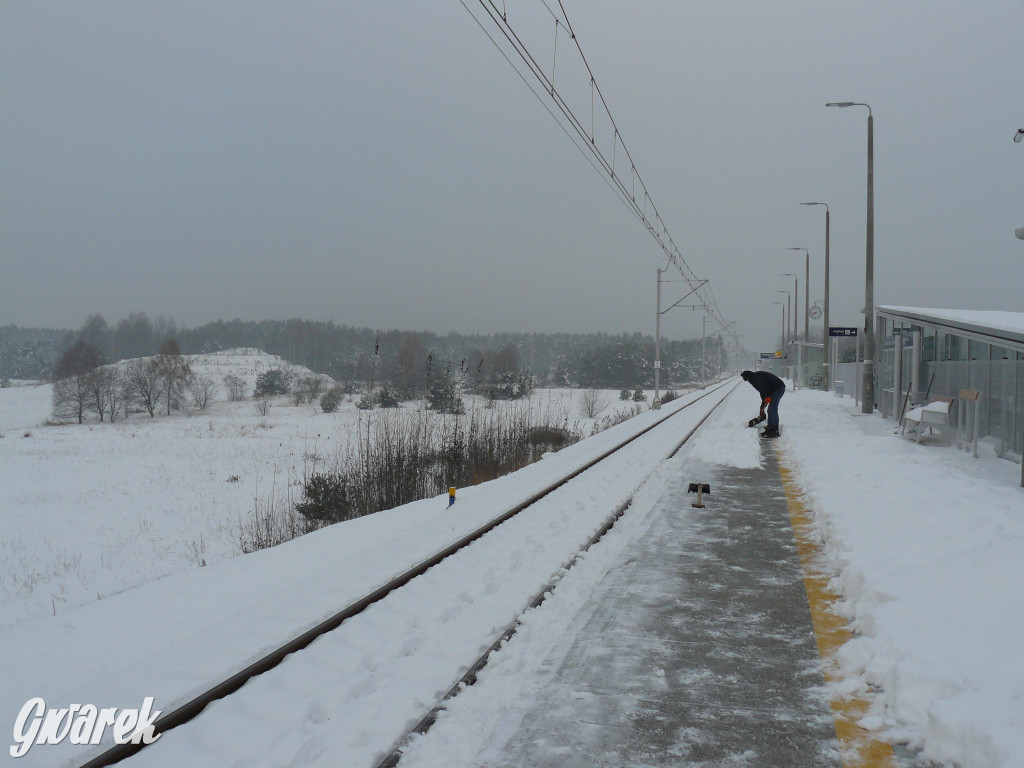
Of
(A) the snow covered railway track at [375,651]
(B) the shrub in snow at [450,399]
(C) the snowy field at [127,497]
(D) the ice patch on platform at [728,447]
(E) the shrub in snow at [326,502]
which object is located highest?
(B) the shrub in snow at [450,399]

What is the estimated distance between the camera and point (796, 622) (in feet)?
16.4

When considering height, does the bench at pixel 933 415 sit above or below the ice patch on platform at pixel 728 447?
above

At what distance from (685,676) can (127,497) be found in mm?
20103

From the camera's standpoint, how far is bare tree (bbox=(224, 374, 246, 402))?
3078 inches

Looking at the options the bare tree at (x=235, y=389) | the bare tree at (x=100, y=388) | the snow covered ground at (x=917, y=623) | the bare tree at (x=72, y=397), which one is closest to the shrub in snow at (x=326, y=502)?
the snow covered ground at (x=917, y=623)

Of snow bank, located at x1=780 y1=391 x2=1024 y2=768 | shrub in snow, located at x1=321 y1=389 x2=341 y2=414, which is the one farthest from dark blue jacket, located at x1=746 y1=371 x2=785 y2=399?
shrub in snow, located at x1=321 y1=389 x2=341 y2=414

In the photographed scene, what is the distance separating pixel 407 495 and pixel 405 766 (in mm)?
10799

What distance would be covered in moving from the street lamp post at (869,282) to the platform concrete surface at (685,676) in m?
18.2

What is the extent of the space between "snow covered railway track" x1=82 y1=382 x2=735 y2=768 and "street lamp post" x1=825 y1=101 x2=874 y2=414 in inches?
722

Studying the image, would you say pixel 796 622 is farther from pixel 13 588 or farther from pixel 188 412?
pixel 188 412

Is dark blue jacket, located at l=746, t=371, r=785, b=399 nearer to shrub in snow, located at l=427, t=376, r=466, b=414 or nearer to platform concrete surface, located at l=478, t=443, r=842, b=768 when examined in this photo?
shrub in snow, located at l=427, t=376, r=466, b=414

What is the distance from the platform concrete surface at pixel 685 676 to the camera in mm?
3330

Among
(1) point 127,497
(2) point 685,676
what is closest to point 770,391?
(2) point 685,676

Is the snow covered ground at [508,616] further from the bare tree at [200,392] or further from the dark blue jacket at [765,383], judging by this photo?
the bare tree at [200,392]
